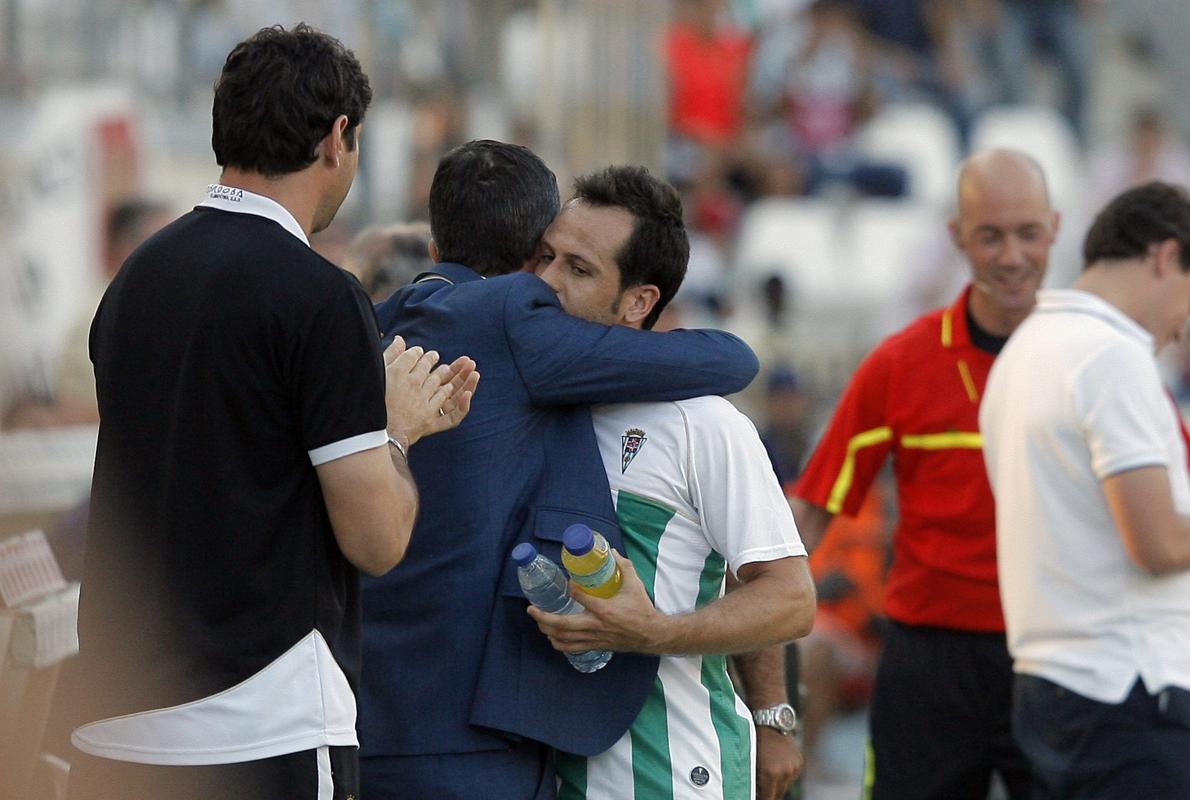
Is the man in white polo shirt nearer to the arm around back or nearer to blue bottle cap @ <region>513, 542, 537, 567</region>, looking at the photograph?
the arm around back

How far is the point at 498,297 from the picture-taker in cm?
279

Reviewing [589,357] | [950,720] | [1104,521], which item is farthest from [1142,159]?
[589,357]

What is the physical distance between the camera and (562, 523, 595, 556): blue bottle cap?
2.58 metres

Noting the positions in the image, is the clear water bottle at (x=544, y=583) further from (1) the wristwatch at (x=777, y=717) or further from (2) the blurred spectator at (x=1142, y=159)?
(2) the blurred spectator at (x=1142, y=159)

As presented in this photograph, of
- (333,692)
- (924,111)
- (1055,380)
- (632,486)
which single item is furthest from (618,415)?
(924,111)

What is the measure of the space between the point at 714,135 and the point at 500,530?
9.75m

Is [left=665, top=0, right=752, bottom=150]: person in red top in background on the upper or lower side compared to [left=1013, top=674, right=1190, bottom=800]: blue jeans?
upper

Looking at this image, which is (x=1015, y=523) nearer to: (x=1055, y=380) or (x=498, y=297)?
(x=1055, y=380)

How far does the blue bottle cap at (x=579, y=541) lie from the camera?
258cm

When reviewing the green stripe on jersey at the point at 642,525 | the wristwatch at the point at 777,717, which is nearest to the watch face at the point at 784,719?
the wristwatch at the point at 777,717

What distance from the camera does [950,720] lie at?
4.53m

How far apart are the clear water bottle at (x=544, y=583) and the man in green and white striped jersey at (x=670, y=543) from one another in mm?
25

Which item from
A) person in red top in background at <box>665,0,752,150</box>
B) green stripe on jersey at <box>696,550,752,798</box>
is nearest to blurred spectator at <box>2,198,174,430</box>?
green stripe on jersey at <box>696,550,752,798</box>

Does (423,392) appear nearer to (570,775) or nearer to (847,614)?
(570,775)
